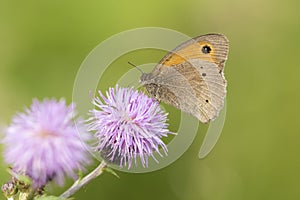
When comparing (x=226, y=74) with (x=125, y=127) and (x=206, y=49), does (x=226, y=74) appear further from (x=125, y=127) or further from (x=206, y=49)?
(x=125, y=127)

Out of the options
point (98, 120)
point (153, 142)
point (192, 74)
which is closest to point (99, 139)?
point (98, 120)

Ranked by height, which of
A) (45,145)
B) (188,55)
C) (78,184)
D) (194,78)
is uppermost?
(188,55)

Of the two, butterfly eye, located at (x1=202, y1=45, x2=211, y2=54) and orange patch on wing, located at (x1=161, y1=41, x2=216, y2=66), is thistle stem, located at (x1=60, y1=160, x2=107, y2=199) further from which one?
butterfly eye, located at (x1=202, y1=45, x2=211, y2=54)

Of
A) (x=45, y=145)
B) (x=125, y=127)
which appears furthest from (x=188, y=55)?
(x=45, y=145)

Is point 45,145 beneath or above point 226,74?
beneath

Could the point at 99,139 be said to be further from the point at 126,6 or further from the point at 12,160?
the point at 126,6

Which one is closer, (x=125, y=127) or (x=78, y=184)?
(x=78, y=184)
